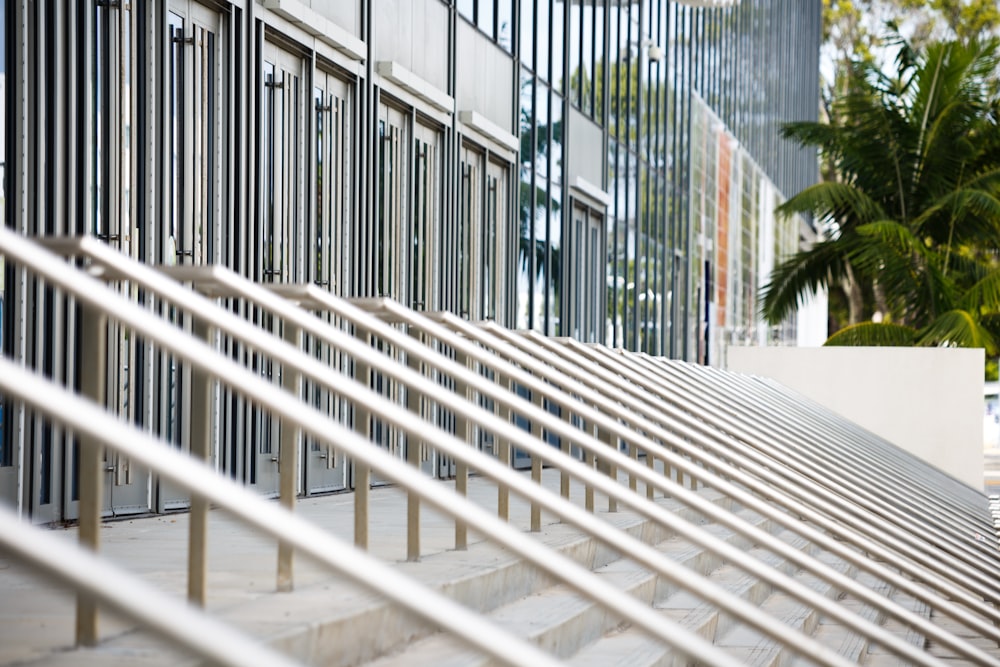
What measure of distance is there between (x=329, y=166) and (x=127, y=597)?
7.60 meters

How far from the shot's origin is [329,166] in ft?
29.2

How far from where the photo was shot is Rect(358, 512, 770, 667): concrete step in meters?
3.55

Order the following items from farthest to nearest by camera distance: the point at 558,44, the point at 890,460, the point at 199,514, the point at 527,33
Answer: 1. the point at 558,44
2. the point at 527,33
3. the point at 890,460
4. the point at 199,514

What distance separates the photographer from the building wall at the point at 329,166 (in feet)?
19.2

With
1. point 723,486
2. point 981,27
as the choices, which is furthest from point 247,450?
point 981,27

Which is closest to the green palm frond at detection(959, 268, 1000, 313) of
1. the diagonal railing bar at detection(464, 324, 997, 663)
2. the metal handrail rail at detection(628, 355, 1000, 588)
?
the metal handrail rail at detection(628, 355, 1000, 588)

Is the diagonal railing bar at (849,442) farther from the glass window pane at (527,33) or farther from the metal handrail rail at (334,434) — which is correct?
the glass window pane at (527,33)

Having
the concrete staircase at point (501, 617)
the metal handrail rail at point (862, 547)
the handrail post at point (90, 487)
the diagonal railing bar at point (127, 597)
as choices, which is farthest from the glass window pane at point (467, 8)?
the diagonal railing bar at point (127, 597)

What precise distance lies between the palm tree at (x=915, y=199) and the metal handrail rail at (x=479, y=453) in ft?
49.2

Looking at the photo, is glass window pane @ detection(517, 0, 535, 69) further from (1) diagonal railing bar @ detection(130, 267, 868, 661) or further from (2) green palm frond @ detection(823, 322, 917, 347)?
(1) diagonal railing bar @ detection(130, 267, 868, 661)

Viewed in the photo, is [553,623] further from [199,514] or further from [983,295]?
[983,295]

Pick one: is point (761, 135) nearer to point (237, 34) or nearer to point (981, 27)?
point (981, 27)

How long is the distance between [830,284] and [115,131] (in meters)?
15.3

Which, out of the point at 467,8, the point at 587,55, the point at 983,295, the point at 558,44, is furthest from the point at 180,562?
the point at 983,295
